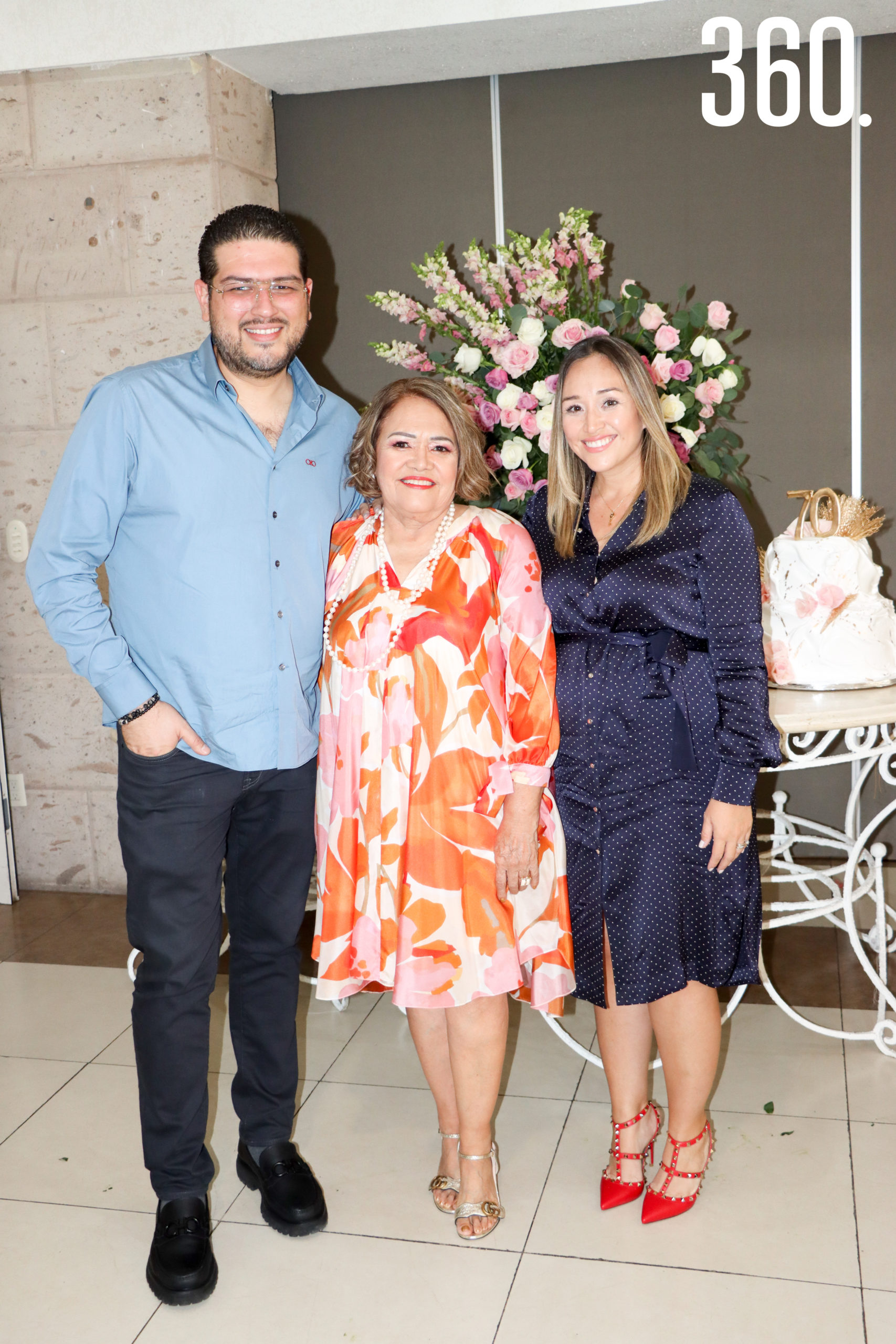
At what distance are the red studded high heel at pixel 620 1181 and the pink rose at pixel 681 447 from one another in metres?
1.35

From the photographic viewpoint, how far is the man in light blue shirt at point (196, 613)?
6.31ft

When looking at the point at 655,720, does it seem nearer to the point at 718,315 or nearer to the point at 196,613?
the point at 196,613

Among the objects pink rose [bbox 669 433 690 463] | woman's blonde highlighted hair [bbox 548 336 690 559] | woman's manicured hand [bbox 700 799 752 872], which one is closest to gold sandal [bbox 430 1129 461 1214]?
woman's manicured hand [bbox 700 799 752 872]

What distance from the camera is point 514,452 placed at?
245 cm

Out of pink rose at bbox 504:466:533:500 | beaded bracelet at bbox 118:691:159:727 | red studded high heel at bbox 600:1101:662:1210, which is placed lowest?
red studded high heel at bbox 600:1101:662:1210

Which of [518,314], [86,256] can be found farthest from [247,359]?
[86,256]

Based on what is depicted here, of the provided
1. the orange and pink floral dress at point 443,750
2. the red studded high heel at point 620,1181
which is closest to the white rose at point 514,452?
the orange and pink floral dress at point 443,750

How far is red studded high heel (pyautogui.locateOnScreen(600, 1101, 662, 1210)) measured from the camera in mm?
2182

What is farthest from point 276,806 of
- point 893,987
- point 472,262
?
point 893,987

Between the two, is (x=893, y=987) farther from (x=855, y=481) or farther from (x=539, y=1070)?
(x=855, y=481)

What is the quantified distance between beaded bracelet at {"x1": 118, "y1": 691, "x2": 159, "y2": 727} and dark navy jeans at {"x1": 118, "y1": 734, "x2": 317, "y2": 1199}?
62 millimetres

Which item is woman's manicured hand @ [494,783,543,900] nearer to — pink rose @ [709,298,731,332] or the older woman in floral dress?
the older woman in floral dress

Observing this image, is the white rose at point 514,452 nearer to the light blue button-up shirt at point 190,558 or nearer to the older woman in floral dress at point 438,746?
the older woman in floral dress at point 438,746

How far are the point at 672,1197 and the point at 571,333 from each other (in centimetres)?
171
